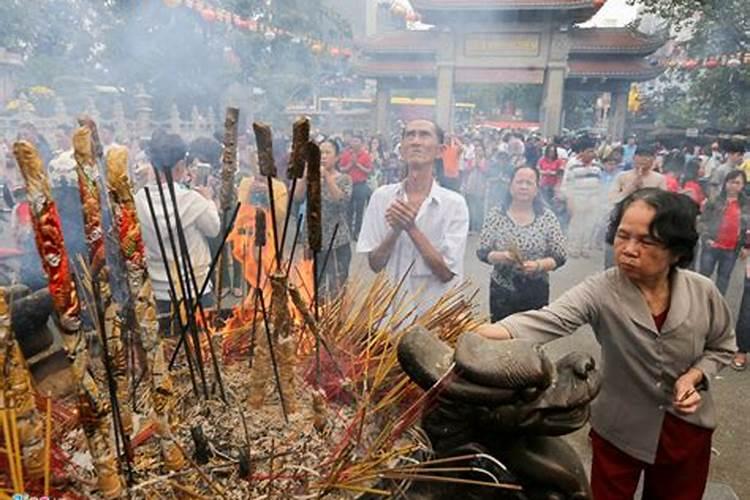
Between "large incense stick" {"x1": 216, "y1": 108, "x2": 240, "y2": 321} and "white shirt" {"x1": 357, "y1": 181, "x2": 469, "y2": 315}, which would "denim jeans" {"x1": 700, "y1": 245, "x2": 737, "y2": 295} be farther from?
"large incense stick" {"x1": 216, "y1": 108, "x2": 240, "y2": 321}

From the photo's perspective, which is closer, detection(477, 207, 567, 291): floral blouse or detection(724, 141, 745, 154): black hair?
detection(477, 207, 567, 291): floral blouse

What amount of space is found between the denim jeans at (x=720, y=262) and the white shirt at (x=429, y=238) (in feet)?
11.0

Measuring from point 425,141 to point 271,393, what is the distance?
4.61 ft

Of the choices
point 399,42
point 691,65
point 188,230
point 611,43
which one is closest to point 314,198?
point 188,230

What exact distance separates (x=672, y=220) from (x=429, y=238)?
1.19 meters

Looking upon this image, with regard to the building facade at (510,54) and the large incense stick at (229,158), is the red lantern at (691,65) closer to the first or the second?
the building facade at (510,54)

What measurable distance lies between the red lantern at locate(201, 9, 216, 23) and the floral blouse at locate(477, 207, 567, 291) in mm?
2200

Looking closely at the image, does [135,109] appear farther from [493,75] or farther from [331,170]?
[493,75]

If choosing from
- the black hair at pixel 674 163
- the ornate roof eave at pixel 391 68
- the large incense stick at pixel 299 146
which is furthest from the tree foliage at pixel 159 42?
the ornate roof eave at pixel 391 68

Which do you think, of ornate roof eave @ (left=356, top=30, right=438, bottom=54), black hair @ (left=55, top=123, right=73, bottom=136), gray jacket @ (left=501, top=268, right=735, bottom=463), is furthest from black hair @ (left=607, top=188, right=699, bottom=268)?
ornate roof eave @ (left=356, top=30, right=438, bottom=54)

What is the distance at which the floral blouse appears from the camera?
316 centimetres

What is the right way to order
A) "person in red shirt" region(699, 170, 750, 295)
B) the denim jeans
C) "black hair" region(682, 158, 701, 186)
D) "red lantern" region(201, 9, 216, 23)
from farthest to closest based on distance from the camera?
"black hair" region(682, 158, 701, 186)
the denim jeans
"person in red shirt" region(699, 170, 750, 295)
"red lantern" region(201, 9, 216, 23)

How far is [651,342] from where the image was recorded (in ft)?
5.63

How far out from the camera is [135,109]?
649 cm
